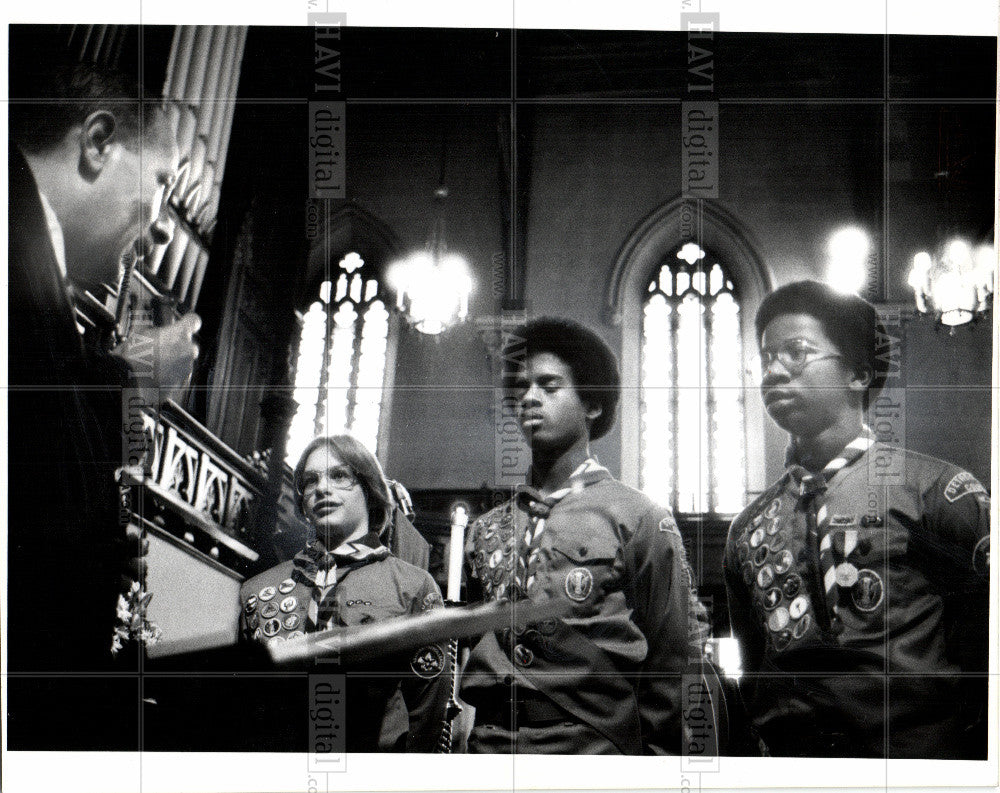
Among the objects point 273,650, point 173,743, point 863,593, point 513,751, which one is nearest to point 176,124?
point 273,650

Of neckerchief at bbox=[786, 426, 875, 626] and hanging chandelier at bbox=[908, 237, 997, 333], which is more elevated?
hanging chandelier at bbox=[908, 237, 997, 333]

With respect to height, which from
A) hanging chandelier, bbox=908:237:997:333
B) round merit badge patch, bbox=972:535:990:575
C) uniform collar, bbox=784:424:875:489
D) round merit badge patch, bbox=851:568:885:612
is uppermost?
hanging chandelier, bbox=908:237:997:333

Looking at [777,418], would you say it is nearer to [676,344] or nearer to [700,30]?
[676,344]

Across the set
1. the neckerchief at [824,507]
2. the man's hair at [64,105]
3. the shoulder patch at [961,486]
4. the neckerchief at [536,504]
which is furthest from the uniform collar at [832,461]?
the man's hair at [64,105]

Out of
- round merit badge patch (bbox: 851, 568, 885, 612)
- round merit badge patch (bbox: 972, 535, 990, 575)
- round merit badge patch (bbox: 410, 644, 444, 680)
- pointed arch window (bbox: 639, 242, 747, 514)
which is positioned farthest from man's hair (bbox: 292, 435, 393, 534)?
round merit badge patch (bbox: 972, 535, 990, 575)

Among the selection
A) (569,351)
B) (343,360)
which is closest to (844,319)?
(569,351)

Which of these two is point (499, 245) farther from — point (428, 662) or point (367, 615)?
point (428, 662)

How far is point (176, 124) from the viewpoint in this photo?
173 inches

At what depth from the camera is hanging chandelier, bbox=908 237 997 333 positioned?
14.3 feet

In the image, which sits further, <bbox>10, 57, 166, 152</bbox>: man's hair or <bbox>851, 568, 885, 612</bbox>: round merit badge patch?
<bbox>10, 57, 166, 152</bbox>: man's hair

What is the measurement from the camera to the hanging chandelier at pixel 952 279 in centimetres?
434

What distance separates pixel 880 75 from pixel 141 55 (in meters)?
3.22

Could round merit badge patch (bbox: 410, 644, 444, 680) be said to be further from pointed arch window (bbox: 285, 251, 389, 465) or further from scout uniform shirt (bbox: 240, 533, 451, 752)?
pointed arch window (bbox: 285, 251, 389, 465)

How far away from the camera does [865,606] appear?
13.9ft
